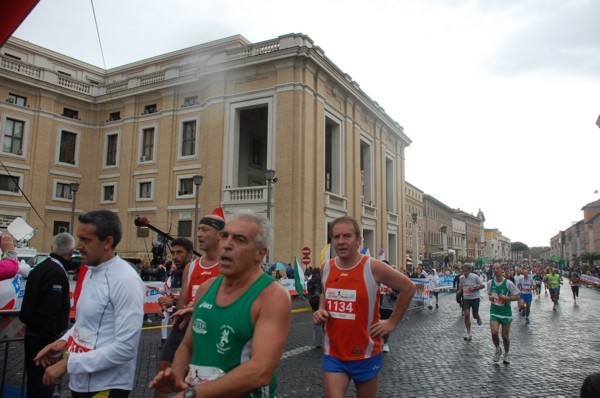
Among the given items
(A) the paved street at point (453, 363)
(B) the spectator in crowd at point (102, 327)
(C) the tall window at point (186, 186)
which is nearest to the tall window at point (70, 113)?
(C) the tall window at point (186, 186)

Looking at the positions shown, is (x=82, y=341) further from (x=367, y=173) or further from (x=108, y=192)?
(x=367, y=173)

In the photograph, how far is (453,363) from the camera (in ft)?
27.5

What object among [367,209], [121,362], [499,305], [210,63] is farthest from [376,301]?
[367,209]

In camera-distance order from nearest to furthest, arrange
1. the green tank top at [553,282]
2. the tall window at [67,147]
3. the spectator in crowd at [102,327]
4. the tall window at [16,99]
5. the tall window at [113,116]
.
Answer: the spectator in crowd at [102,327] < the green tank top at [553,282] < the tall window at [16,99] < the tall window at [67,147] < the tall window at [113,116]

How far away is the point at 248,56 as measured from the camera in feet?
91.6

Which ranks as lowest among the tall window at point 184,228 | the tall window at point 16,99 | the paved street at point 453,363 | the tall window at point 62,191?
the paved street at point 453,363

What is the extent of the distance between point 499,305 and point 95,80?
143 feet

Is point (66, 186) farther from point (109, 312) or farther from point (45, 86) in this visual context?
point (109, 312)

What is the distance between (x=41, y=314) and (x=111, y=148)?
32.4m

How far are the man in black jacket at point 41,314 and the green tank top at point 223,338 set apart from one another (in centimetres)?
303

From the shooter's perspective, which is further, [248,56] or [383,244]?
[383,244]

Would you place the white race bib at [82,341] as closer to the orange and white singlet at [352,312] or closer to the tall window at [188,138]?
the orange and white singlet at [352,312]

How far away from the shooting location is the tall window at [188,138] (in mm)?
30766

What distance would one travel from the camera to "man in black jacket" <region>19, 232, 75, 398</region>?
177 inches
